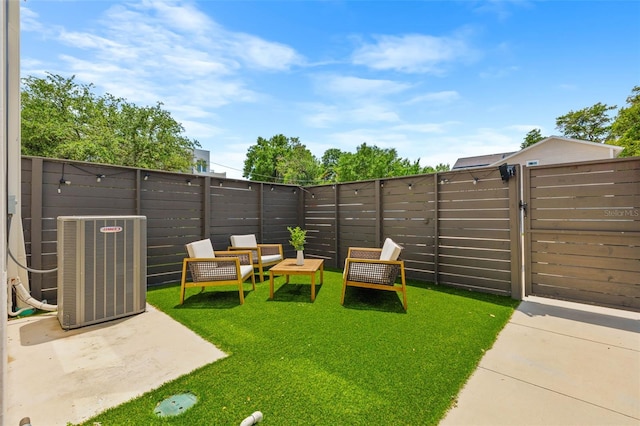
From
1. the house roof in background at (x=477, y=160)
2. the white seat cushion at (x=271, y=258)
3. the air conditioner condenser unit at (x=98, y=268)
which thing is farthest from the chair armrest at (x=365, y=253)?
the house roof in background at (x=477, y=160)

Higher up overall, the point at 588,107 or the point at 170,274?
the point at 588,107

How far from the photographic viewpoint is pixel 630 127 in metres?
14.0

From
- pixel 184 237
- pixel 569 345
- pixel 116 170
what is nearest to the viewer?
pixel 569 345

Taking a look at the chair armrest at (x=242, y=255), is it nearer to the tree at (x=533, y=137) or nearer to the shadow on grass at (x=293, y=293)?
the shadow on grass at (x=293, y=293)

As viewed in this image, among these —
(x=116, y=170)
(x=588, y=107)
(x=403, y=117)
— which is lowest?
(x=116, y=170)

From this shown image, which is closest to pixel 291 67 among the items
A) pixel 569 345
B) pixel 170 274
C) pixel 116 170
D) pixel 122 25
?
pixel 122 25

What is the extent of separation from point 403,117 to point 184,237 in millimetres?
7907

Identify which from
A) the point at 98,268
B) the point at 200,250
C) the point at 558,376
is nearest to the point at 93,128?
the point at 200,250

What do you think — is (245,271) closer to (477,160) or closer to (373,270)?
(373,270)

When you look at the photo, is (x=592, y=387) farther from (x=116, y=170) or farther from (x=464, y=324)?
(x=116, y=170)

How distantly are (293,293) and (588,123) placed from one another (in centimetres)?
2594

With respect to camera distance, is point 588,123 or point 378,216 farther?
point 588,123

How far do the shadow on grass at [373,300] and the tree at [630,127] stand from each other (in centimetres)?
1602

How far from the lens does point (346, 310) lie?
357cm
